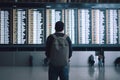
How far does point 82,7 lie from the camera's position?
46.6ft

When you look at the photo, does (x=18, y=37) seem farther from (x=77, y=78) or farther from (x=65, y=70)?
(x=65, y=70)

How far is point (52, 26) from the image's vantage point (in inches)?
550

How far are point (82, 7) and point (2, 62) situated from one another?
3272 mm

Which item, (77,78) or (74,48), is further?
(74,48)

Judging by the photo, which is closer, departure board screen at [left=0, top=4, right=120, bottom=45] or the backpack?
the backpack

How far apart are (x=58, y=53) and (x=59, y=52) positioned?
0.08 feet

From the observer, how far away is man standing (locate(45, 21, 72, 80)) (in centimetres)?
712

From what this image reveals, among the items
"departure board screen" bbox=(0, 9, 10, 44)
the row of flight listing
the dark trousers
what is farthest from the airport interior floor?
the dark trousers

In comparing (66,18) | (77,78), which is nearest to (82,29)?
(66,18)

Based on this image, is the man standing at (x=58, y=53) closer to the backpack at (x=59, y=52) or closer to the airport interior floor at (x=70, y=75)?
the backpack at (x=59, y=52)

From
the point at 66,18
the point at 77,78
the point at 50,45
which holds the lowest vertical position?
the point at 77,78

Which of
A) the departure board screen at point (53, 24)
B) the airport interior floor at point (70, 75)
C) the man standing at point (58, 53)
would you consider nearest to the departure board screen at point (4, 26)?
the departure board screen at point (53, 24)

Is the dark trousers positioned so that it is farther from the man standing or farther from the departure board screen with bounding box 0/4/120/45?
the departure board screen with bounding box 0/4/120/45

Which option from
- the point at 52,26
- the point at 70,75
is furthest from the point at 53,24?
the point at 70,75
